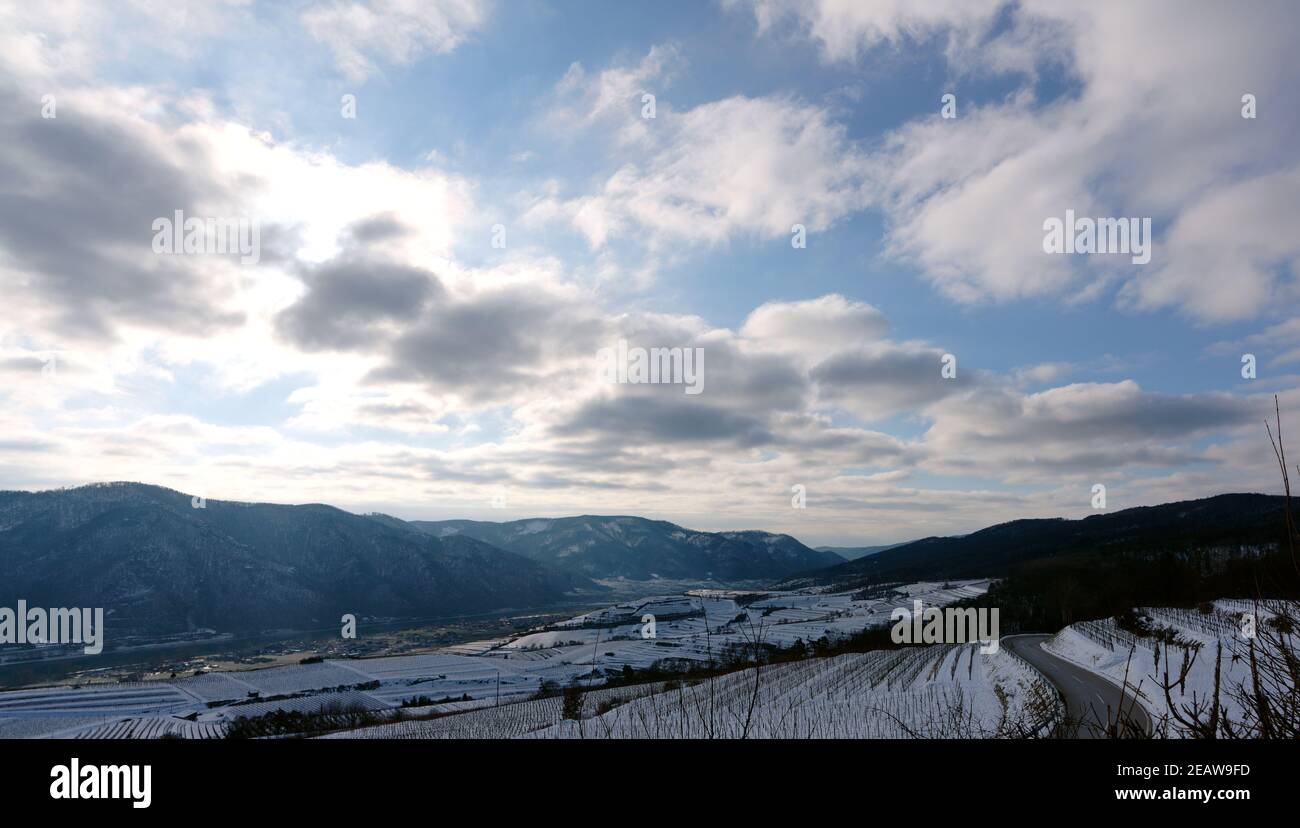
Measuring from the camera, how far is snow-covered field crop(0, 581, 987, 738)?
37562mm

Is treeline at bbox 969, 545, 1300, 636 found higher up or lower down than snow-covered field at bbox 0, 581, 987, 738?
higher up

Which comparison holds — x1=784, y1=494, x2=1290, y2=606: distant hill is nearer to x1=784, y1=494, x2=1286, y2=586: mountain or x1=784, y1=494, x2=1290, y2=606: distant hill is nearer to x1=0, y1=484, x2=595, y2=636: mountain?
x1=784, y1=494, x2=1286, y2=586: mountain

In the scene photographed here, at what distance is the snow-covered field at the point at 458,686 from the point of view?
37.6 m

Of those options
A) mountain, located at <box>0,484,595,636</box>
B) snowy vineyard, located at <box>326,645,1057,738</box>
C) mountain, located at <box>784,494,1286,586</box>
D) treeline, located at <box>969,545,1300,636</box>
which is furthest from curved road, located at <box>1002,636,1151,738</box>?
mountain, located at <box>0,484,595,636</box>

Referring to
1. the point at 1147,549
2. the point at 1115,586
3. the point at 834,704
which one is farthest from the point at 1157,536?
the point at 834,704

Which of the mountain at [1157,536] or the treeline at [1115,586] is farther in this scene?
the mountain at [1157,536]

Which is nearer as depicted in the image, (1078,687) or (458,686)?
(1078,687)

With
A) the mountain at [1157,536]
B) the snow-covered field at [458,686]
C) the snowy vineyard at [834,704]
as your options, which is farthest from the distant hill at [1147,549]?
the snow-covered field at [458,686]

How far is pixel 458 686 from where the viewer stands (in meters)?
77.1

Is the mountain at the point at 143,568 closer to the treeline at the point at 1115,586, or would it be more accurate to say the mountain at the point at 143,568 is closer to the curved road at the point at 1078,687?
the treeline at the point at 1115,586

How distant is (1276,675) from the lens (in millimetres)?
3428

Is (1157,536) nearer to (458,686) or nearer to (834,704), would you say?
(458,686)

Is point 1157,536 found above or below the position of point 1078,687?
below
